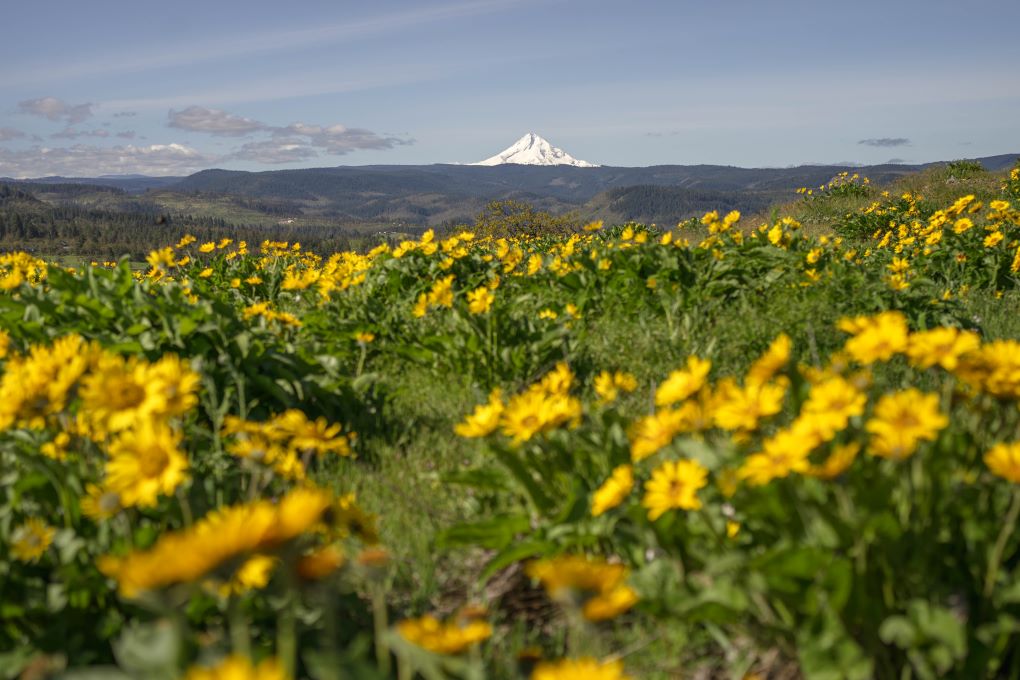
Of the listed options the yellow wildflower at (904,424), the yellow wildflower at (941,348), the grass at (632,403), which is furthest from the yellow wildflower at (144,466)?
the yellow wildflower at (941,348)

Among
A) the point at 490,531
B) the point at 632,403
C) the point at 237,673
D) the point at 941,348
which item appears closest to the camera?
the point at 237,673

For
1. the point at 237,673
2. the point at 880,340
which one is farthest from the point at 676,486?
the point at 237,673

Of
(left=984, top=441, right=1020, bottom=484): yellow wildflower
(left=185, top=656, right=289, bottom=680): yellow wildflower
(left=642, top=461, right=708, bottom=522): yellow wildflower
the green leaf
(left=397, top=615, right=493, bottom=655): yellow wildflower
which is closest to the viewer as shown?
(left=185, top=656, right=289, bottom=680): yellow wildflower

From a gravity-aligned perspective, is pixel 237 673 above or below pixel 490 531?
above

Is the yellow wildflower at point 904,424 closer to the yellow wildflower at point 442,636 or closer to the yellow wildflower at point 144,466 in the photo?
the yellow wildflower at point 442,636

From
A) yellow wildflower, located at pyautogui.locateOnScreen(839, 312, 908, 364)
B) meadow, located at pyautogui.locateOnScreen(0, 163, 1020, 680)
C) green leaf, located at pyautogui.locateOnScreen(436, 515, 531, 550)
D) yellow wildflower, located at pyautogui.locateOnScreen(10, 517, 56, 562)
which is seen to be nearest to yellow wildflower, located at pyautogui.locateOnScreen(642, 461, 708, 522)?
meadow, located at pyautogui.locateOnScreen(0, 163, 1020, 680)

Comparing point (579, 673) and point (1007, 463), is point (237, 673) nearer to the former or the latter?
point (579, 673)

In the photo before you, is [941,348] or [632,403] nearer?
[941,348]

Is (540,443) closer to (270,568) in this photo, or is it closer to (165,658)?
(270,568)

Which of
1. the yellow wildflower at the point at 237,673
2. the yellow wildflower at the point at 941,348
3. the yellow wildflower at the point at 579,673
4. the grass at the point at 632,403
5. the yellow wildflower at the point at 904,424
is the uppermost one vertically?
the yellow wildflower at the point at 941,348

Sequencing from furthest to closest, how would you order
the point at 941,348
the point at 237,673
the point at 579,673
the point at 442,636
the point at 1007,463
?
the point at 941,348
the point at 1007,463
the point at 442,636
the point at 579,673
the point at 237,673

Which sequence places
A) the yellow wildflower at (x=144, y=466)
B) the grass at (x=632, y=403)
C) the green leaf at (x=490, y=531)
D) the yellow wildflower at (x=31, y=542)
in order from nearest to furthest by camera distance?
1. the yellow wildflower at (x=144, y=466)
2. the yellow wildflower at (x=31, y=542)
3. the grass at (x=632, y=403)
4. the green leaf at (x=490, y=531)

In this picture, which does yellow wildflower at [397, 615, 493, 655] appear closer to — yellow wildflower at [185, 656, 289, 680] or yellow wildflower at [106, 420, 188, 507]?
yellow wildflower at [185, 656, 289, 680]

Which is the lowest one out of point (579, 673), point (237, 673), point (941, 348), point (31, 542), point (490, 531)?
point (490, 531)
